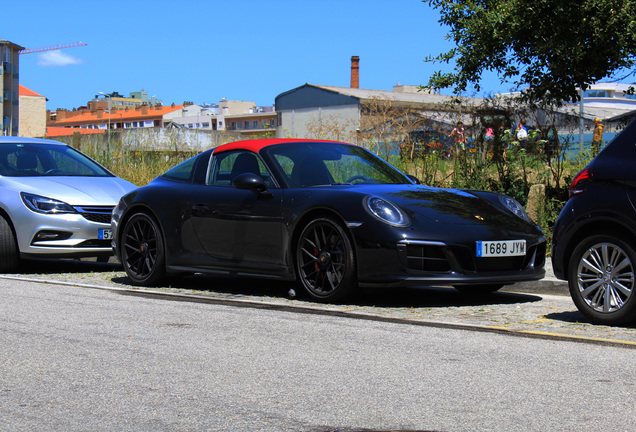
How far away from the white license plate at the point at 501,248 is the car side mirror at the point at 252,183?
201 cm

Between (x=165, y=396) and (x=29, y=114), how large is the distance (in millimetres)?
142296

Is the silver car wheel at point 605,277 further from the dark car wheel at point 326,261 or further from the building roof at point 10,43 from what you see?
the building roof at point 10,43

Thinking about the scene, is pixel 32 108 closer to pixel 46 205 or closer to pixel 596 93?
pixel 596 93

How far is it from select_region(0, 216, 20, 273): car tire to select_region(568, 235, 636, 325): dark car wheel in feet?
21.1

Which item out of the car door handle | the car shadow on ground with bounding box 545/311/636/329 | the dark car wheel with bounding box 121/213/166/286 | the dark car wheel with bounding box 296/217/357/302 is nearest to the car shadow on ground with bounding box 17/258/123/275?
the dark car wheel with bounding box 121/213/166/286

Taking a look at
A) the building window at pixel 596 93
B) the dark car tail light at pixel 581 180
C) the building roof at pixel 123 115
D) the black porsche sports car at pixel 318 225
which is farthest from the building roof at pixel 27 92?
the dark car tail light at pixel 581 180

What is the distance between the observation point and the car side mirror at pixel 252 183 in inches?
309

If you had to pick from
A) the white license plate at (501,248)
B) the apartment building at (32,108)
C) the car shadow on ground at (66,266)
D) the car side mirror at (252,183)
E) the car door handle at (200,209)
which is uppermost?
the apartment building at (32,108)

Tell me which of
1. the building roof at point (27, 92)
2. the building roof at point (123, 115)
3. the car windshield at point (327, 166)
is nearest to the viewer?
the car windshield at point (327, 166)

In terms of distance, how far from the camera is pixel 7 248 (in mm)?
10016

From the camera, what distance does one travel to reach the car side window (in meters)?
8.27

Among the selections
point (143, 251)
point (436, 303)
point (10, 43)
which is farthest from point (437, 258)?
point (10, 43)

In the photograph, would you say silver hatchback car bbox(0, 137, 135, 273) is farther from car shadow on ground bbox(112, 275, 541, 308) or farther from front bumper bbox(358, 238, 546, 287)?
front bumper bbox(358, 238, 546, 287)

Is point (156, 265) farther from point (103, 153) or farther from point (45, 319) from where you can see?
point (103, 153)
